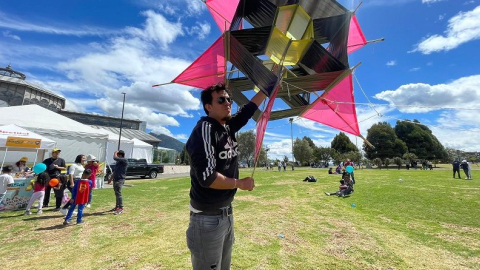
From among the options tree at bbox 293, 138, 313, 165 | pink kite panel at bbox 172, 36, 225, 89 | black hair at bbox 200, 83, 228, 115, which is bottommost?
black hair at bbox 200, 83, 228, 115

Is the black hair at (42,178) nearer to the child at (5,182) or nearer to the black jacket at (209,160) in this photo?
the child at (5,182)

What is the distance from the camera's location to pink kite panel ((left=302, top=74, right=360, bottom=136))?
3803 millimetres

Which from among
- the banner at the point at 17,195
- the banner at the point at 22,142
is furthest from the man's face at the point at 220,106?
the banner at the point at 22,142

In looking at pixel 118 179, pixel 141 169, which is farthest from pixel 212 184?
pixel 141 169


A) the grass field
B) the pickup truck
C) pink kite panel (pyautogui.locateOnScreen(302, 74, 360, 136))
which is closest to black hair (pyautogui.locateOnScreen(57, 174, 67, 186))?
the grass field

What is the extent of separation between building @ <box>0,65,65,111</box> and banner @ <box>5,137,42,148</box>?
205 feet

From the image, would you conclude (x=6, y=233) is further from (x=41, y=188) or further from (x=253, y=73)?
(x=253, y=73)

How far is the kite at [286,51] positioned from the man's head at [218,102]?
66 centimetres

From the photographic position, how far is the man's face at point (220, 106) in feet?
6.89

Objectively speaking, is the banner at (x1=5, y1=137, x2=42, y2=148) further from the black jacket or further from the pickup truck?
the black jacket

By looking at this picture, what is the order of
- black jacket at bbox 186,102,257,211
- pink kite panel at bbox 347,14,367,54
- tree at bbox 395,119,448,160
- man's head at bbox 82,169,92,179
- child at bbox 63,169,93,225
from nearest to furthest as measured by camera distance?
black jacket at bbox 186,102,257,211 < pink kite panel at bbox 347,14,367,54 < child at bbox 63,169,93,225 < man's head at bbox 82,169,92,179 < tree at bbox 395,119,448,160

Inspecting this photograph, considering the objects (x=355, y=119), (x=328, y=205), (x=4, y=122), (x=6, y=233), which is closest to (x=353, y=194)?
(x=328, y=205)

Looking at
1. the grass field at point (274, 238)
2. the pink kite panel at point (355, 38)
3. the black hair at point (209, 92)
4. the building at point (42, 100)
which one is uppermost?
the building at point (42, 100)

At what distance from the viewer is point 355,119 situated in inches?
172
